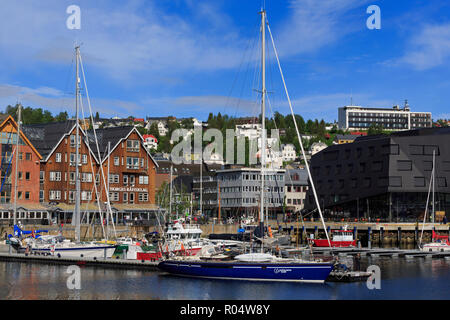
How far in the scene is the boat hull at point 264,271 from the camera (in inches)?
1924

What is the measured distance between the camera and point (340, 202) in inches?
5098

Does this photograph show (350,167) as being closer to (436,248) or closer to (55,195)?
(436,248)

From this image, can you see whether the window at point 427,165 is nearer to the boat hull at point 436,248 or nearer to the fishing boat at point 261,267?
→ the boat hull at point 436,248

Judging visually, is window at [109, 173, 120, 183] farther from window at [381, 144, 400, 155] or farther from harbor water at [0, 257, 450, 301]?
window at [381, 144, 400, 155]

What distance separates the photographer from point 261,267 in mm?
49750

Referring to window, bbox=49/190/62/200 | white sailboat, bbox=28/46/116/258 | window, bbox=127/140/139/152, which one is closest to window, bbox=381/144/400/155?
window, bbox=127/140/139/152

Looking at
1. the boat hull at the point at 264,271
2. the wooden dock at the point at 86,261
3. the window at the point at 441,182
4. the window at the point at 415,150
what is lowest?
the wooden dock at the point at 86,261

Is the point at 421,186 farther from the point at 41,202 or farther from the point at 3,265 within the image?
the point at 3,265

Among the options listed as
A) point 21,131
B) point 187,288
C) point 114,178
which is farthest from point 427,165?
point 187,288

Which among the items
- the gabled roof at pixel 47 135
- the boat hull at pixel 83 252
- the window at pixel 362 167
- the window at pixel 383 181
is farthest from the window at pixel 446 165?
the boat hull at pixel 83 252

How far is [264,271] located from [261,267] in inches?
15.2
